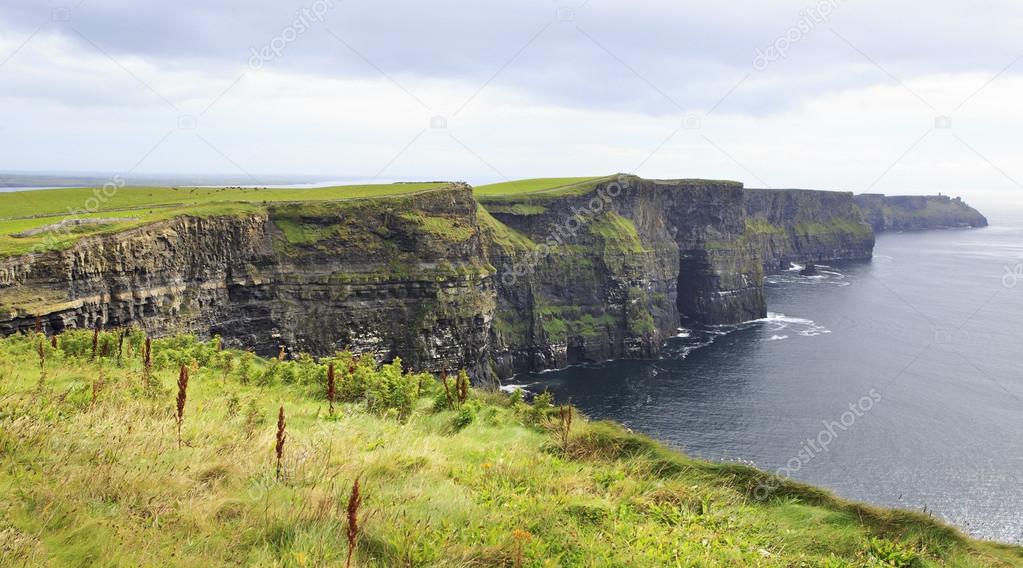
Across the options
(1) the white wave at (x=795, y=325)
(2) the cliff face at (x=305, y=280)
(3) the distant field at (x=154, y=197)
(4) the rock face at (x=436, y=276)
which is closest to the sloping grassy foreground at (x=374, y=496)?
(4) the rock face at (x=436, y=276)

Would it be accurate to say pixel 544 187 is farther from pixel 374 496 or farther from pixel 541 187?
pixel 374 496

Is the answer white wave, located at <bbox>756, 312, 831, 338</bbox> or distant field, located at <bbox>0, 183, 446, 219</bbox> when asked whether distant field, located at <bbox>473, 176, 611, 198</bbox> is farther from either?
white wave, located at <bbox>756, 312, 831, 338</bbox>

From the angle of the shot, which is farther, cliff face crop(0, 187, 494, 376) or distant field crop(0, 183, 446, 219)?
distant field crop(0, 183, 446, 219)

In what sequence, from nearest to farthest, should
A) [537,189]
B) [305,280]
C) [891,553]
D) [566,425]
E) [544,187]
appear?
[891,553]
[566,425]
[305,280]
[537,189]
[544,187]

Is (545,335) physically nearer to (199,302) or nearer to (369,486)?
(199,302)

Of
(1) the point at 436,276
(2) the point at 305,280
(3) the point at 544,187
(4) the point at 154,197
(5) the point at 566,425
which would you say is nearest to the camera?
(5) the point at 566,425
